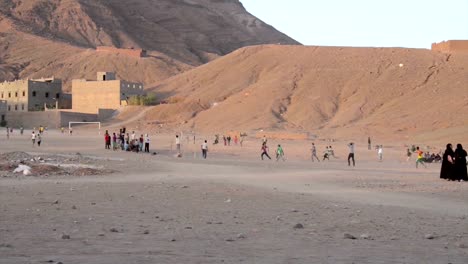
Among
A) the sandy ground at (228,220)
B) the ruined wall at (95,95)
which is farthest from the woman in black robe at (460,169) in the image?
the ruined wall at (95,95)

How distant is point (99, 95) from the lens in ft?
254

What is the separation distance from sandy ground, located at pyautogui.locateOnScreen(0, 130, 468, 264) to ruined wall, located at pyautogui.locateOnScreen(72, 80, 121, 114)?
58.2 metres

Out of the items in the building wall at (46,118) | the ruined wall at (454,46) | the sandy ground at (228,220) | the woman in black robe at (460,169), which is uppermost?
the ruined wall at (454,46)

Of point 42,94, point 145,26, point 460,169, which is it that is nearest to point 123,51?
point 42,94

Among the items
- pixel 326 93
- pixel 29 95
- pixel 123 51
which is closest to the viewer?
pixel 326 93

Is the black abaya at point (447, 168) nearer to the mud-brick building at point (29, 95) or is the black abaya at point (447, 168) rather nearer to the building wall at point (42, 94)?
the mud-brick building at point (29, 95)

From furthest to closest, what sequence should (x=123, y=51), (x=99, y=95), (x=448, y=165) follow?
(x=123, y=51) < (x=99, y=95) < (x=448, y=165)

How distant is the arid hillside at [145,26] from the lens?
451 ft

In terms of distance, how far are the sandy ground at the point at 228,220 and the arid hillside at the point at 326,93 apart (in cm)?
3416

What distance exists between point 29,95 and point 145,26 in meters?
81.6

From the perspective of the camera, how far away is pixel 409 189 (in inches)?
672

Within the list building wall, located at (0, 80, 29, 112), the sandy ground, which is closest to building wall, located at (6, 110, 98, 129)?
building wall, located at (0, 80, 29, 112)

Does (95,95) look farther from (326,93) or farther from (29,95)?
(326,93)

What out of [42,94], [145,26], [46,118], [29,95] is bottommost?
[46,118]
